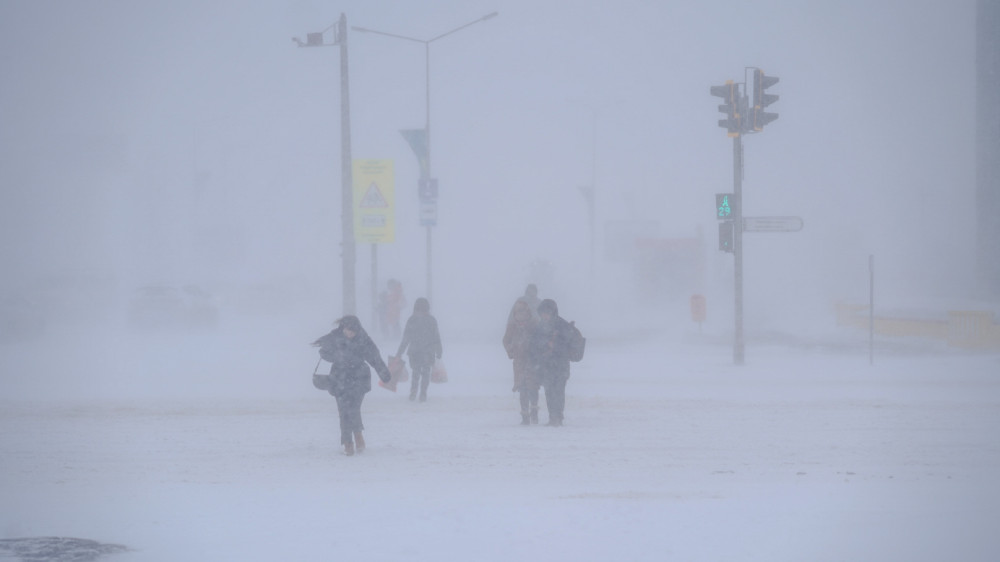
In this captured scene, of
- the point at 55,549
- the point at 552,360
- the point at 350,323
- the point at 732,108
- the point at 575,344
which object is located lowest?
the point at 55,549

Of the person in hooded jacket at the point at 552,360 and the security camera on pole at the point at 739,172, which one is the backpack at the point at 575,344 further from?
the security camera on pole at the point at 739,172

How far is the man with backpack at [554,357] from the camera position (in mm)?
13383

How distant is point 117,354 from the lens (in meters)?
24.7

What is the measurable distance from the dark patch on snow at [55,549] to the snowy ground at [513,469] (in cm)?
22

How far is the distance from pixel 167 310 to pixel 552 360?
75.9 feet

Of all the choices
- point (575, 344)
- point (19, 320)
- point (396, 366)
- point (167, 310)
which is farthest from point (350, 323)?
point (167, 310)

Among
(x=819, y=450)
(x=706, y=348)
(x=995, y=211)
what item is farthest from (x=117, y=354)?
(x=995, y=211)

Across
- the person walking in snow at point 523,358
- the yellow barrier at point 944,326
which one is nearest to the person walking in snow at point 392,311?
the person walking in snow at point 523,358

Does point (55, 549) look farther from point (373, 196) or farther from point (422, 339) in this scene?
point (373, 196)

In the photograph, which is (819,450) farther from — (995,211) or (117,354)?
(995,211)

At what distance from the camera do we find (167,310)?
109 ft

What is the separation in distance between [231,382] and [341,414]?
331 inches

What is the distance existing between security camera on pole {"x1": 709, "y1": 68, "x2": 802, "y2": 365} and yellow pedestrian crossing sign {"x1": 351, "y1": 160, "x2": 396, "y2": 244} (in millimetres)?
7558

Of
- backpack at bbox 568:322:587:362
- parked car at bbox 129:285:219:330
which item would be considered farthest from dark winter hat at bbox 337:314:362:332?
parked car at bbox 129:285:219:330
